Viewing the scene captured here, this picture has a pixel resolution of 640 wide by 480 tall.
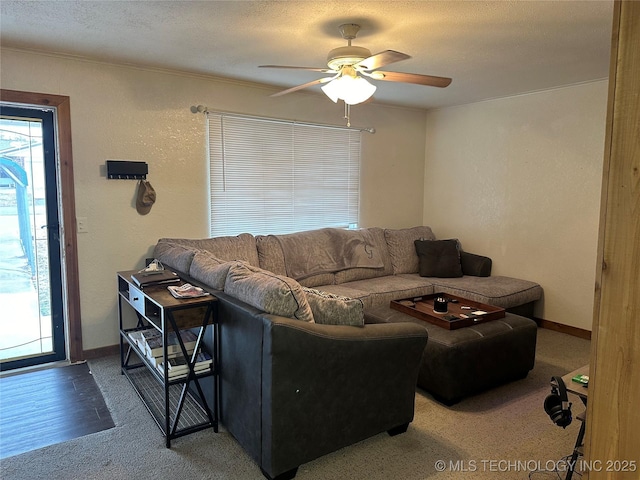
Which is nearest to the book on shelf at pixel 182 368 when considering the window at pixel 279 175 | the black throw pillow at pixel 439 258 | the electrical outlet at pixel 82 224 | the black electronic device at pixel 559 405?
the electrical outlet at pixel 82 224

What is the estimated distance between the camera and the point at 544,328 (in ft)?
15.1

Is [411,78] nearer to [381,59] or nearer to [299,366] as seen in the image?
[381,59]

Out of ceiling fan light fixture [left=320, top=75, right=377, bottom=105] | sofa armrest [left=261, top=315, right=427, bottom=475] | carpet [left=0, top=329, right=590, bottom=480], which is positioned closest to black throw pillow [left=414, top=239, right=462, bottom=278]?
carpet [left=0, top=329, right=590, bottom=480]

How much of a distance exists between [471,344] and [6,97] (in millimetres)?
3719

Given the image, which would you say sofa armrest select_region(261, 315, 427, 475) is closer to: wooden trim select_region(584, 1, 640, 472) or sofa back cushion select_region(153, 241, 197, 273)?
wooden trim select_region(584, 1, 640, 472)

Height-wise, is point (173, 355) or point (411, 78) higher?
point (411, 78)

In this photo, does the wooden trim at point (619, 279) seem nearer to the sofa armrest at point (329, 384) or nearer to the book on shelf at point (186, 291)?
the sofa armrest at point (329, 384)

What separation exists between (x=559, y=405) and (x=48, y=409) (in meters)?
2.98

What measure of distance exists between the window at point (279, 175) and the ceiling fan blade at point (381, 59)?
1.97 meters

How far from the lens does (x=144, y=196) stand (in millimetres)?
3766

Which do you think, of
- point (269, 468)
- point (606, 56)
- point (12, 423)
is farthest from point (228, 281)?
point (606, 56)

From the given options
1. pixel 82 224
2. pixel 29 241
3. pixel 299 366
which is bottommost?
pixel 299 366

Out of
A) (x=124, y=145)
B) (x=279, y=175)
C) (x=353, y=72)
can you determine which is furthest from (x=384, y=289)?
(x=124, y=145)

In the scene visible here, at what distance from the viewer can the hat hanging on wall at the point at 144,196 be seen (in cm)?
377
